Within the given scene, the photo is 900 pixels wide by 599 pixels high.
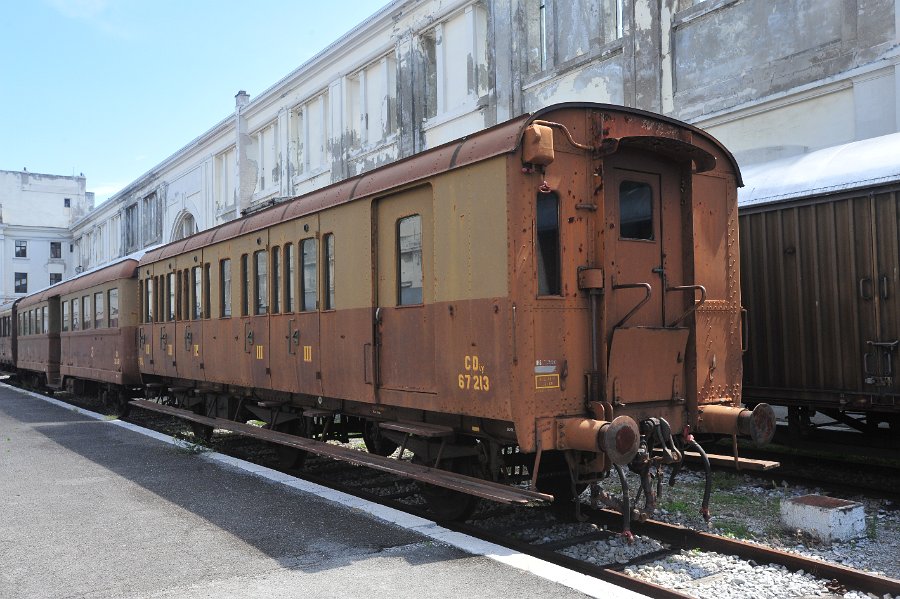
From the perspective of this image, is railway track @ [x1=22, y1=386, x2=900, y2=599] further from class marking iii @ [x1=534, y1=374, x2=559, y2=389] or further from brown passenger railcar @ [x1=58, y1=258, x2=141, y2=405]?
brown passenger railcar @ [x1=58, y1=258, x2=141, y2=405]

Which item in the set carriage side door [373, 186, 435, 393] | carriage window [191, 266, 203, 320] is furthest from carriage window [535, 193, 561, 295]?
carriage window [191, 266, 203, 320]

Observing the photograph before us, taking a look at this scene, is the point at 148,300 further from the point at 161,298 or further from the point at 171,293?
the point at 171,293

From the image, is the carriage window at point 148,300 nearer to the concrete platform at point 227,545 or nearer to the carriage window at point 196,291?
the carriage window at point 196,291

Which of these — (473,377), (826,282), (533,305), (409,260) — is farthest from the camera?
(826,282)

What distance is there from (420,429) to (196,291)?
22.8ft

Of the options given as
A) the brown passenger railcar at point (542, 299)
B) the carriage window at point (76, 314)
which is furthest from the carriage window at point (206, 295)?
the carriage window at point (76, 314)

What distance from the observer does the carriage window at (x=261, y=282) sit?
396 inches

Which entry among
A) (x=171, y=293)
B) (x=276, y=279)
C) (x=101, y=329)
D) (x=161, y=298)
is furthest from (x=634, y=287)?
(x=101, y=329)

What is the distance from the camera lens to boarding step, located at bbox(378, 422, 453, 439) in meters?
6.61

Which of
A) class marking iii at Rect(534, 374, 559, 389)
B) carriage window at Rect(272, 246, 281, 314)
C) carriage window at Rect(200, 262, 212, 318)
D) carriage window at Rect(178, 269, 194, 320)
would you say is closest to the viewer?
class marking iii at Rect(534, 374, 559, 389)

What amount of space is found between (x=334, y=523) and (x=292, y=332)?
3337mm

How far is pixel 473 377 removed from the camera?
20.5 feet

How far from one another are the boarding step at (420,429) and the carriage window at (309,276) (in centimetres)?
217

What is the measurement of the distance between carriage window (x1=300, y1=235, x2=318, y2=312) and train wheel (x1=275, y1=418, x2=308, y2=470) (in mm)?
1671
